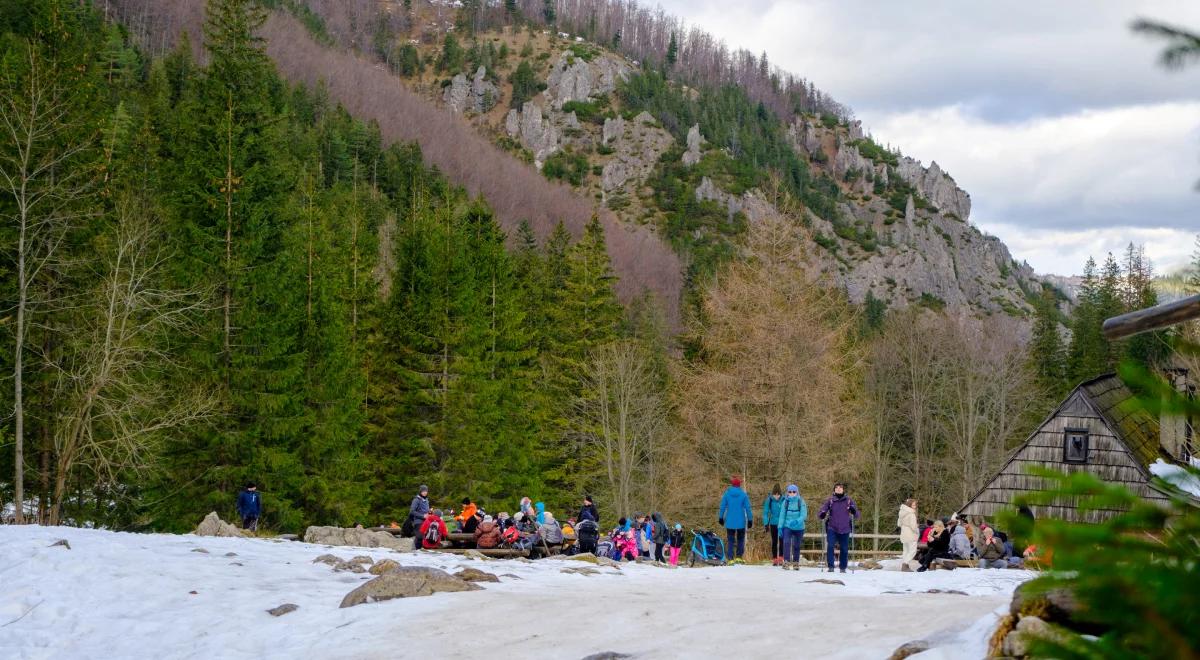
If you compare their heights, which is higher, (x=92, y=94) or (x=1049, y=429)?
(x=92, y=94)

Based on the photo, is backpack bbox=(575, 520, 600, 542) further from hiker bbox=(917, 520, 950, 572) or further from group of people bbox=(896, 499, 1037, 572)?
hiker bbox=(917, 520, 950, 572)

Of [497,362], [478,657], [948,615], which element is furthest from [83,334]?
[948,615]

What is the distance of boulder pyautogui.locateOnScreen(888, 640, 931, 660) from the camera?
719 centimetres

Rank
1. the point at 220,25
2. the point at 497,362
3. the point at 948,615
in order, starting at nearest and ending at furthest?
the point at 948,615 → the point at 220,25 → the point at 497,362

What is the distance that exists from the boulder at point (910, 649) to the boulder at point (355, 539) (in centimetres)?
1268

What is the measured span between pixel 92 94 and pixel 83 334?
26.6 ft

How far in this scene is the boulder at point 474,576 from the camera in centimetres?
1358

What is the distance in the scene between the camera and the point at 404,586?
12.3 meters

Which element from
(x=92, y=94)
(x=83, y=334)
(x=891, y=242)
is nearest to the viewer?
(x=83, y=334)

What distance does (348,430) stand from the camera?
3481 centimetres

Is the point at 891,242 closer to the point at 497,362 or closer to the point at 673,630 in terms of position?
the point at 497,362

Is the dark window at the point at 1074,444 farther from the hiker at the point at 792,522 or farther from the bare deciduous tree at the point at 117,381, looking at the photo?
the bare deciduous tree at the point at 117,381

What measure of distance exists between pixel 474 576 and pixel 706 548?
364 inches

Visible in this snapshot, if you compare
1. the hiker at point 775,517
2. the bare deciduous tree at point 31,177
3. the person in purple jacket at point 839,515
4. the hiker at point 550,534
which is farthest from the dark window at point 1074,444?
the bare deciduous tree at point 31,177
